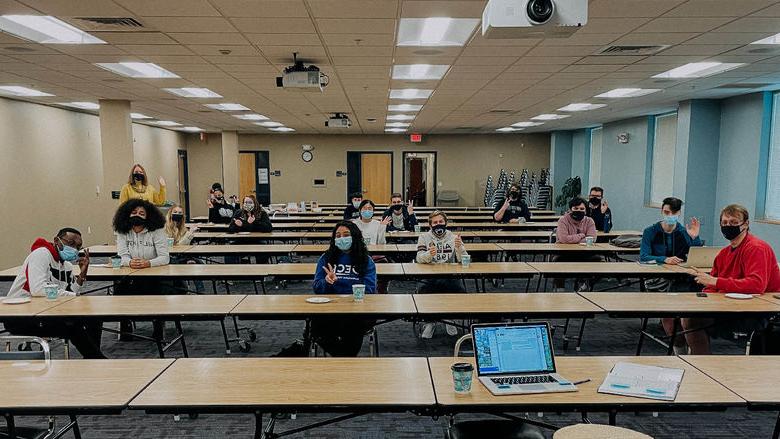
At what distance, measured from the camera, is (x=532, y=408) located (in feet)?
7.20

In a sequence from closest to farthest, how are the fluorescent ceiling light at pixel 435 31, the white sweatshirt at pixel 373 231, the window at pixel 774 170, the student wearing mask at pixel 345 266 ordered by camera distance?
the student wearing mask at pixel 345 266, the fluorescent ceiling light at pixel 435 31, the white sweatshirt at pixel 373 231, the window at pixel 774 170

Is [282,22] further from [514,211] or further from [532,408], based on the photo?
[514,211]

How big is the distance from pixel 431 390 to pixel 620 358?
106 cm

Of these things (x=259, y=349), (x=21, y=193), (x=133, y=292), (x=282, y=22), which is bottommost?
(x=259, y=349)

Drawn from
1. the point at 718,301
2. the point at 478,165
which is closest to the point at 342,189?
the point at 478,165

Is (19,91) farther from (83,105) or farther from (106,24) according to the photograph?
(106,24)

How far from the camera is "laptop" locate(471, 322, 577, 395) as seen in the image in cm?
240

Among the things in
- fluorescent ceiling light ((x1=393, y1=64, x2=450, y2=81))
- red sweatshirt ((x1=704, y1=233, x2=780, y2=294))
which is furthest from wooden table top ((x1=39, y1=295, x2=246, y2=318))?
fluorescent ceiling light ((x1=393, y1=64, x2=450, y2=81))

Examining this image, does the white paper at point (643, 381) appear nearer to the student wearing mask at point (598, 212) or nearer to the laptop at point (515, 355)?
the laptop at point (515, 355)

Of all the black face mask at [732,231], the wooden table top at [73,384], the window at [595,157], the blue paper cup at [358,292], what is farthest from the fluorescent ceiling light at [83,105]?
the window at [595,157]

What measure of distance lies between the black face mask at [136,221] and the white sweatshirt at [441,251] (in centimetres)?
275

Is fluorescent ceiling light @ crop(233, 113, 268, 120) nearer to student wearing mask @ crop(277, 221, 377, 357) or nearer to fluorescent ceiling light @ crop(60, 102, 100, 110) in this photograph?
fluorescent ceiling light @ crop(60, 102, 100, 110)

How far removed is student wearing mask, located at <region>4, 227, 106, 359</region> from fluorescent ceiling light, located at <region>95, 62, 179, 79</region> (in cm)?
302

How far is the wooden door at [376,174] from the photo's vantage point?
18.7 m
